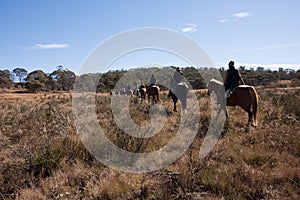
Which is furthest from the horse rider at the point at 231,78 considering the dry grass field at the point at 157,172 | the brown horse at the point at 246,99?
the dry grass field at the point at 157,172

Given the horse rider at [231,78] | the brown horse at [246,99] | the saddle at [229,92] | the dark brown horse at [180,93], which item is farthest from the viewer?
the dark brown horse at [180,93]

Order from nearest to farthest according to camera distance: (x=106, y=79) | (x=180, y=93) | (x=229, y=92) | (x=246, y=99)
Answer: (x=246, y=99) → (x=229, y=92) → (x=180, y=93) → (x=106, y=79)

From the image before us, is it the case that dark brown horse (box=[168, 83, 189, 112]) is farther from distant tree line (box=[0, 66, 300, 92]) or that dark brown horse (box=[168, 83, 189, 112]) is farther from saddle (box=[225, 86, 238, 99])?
distant tree line (box=[0, 66, 300, 92])

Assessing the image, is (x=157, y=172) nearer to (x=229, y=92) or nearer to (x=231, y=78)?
(x=229, y=92)

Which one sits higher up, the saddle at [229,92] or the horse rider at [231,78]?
the horse rider at [231,78]

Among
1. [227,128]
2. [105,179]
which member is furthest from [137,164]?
[227,128]

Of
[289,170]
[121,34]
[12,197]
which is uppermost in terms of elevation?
[121,34]

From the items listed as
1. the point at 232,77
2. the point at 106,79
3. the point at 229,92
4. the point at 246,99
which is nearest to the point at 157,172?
the point at 246,99

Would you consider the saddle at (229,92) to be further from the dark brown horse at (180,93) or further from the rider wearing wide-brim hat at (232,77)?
the dark brown horse at (180,93)

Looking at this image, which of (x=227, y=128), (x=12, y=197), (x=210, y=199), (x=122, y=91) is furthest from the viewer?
(x=122, y=91)

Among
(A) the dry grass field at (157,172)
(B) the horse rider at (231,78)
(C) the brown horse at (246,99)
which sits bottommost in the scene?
(A) the dry grass field at (157,172)

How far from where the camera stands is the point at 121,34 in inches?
250

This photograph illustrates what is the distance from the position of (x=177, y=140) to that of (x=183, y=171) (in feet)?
7.32

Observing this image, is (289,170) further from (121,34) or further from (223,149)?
(121,34)
